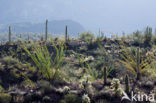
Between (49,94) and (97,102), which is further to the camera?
(49,94)

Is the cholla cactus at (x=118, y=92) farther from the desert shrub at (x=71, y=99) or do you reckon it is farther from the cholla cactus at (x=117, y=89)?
the desert shrub at (x=71, y=99)

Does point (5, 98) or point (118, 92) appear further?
point (118, 92)

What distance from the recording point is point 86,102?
5.07 metres

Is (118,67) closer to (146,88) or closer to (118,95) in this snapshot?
(146,88)

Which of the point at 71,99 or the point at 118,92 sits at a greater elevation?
the point at 118,92

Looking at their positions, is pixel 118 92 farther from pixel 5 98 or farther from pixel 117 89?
pixel 5 98

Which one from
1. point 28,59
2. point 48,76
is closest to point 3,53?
point 28,59

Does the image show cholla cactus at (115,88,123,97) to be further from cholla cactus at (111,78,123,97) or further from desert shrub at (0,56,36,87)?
desert shrub at (0,56,36,87)

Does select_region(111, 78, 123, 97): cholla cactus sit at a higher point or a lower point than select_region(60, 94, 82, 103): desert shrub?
higher

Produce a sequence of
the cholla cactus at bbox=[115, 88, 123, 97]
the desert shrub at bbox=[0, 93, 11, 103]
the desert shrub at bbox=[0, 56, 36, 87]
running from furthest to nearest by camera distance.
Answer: the desert shrub at bbox=[0, 56, 36, 87]
the cholla cactus at bbox=[115, 88, 123, 97]
the desert shrub at bbox=[0, 93, 11, 103]

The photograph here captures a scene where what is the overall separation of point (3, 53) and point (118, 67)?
8.93m

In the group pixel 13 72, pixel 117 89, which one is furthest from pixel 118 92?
pixel 13 72

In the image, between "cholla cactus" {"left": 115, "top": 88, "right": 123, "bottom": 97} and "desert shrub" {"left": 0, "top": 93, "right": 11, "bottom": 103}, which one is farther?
"cholla cactus" {"left": 115, "top": 88, "right": 123, "bottom": 97}

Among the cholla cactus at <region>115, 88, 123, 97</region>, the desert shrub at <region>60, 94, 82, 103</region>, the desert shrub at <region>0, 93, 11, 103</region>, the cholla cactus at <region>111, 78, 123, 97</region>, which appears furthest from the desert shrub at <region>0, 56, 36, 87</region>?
the cholla cactus at <region>115, 88, 123, 97</region>
